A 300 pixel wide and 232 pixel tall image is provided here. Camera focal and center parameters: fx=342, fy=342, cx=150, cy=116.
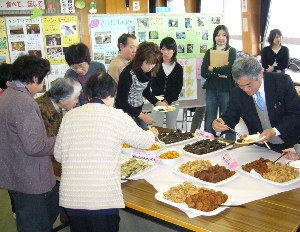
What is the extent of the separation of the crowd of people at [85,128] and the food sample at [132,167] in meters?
0.31

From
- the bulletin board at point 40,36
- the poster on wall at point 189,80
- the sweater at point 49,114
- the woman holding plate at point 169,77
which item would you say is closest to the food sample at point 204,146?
the sweater at point 49,114

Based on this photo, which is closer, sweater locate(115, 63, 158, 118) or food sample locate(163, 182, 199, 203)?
food sample locate(163, 182, 199, 203)

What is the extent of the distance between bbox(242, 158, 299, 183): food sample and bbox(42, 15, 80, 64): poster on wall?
9.90ft

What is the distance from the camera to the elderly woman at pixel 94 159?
5.13 feet

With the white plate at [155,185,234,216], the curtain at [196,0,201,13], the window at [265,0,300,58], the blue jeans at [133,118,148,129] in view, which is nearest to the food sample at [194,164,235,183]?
the white plate at [155,185,234,216]

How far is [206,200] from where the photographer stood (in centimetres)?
159

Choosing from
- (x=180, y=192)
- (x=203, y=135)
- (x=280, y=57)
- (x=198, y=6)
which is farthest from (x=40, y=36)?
(x=198, y=6)

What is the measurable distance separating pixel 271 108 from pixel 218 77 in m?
1.66

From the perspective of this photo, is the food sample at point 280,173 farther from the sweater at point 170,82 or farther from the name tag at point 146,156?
the sweater at point 170,82

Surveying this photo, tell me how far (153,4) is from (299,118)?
7.06 meters

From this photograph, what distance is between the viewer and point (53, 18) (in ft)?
13.7

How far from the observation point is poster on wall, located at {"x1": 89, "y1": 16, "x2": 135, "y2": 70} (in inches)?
166

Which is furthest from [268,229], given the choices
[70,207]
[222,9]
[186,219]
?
[222,9]

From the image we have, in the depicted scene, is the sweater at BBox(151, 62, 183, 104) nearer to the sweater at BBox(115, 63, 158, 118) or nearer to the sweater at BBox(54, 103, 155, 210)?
the sweater at BBox(115, 63, 158, 118)
